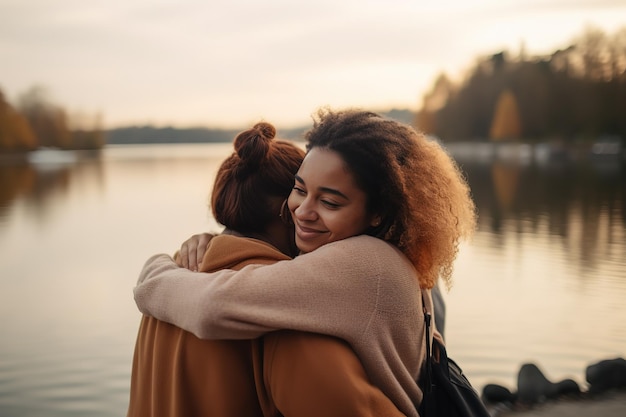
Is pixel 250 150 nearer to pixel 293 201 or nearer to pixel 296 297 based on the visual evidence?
pixel 293 201

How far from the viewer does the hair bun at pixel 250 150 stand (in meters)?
2.03

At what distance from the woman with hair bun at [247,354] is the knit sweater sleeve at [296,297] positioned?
0.05 m

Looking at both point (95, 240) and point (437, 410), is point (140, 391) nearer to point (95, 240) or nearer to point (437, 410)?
point (437, 410)

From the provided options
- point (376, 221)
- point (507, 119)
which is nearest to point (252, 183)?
point (376, 221)

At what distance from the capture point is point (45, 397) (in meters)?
8.04

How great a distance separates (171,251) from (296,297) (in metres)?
17.3

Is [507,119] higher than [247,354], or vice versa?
[247,354]

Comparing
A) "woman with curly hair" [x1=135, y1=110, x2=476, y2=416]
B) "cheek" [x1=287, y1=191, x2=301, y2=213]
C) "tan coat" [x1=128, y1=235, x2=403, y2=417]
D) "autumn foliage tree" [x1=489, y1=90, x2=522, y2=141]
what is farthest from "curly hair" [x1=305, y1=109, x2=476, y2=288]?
"autumn foliage tree" [x1=489, y1=90, x2=522, y2=141]

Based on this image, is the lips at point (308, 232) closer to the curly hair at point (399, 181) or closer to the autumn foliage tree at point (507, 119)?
the curly hair at point (399, 181)

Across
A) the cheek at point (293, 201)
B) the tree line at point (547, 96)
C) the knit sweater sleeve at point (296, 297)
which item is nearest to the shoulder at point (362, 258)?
the knit sweater sleeve at point (296, 297)

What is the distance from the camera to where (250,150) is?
6.66 ft

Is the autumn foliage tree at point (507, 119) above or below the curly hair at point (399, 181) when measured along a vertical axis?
below

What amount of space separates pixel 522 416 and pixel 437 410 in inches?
167

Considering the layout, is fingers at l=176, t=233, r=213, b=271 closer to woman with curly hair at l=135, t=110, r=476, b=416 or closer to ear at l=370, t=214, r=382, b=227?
woman with curly hair at l=135, t=110, r=476, b=416
